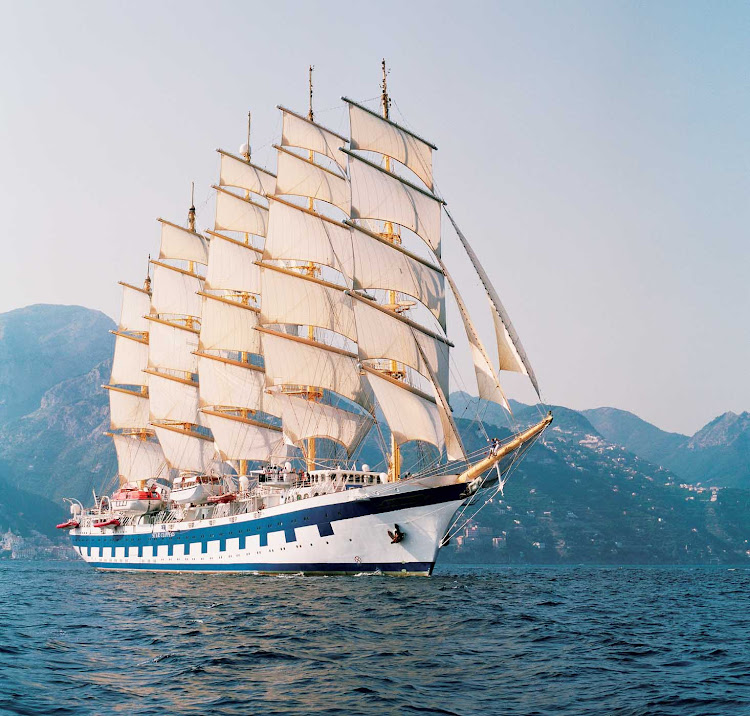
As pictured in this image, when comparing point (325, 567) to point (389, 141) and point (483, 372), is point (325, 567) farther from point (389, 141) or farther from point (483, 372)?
point (389, 141)

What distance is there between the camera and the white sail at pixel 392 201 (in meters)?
61.2

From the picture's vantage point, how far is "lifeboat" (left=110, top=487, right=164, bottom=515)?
76625 millimetres

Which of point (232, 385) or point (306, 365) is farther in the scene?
point (232, 385)

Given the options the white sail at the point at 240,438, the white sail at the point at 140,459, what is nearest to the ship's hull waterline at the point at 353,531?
the white sail at the point at 240,438

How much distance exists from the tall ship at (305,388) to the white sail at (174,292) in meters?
0.15

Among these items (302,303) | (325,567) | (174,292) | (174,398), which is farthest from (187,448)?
(325,567)

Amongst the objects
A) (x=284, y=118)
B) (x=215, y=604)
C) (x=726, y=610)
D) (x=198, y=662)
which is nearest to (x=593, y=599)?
(x=726, y=610)

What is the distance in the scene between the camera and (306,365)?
216 ft

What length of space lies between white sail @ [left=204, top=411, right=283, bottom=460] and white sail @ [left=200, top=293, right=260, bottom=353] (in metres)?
6.46

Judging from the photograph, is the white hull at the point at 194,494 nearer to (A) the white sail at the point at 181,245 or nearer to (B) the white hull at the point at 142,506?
(B) the white hull at the point at 142,506

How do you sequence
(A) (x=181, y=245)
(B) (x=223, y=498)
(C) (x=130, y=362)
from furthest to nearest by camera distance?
(C) (x=130, y=362) → (A) (x=181, y=245) → (B) (x=223, y=498)

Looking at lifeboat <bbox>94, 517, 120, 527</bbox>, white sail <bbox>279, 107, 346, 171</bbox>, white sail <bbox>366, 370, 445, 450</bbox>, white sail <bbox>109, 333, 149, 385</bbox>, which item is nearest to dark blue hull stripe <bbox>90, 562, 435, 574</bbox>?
white sail <bbox>366, 370, 445, 450</bbox>

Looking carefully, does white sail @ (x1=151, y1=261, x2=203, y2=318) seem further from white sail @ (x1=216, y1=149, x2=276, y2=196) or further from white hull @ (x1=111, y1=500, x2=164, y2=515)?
white hull @ (x1=111, y1=500, x2=164, y2=515)

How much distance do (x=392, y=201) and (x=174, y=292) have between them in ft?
107
